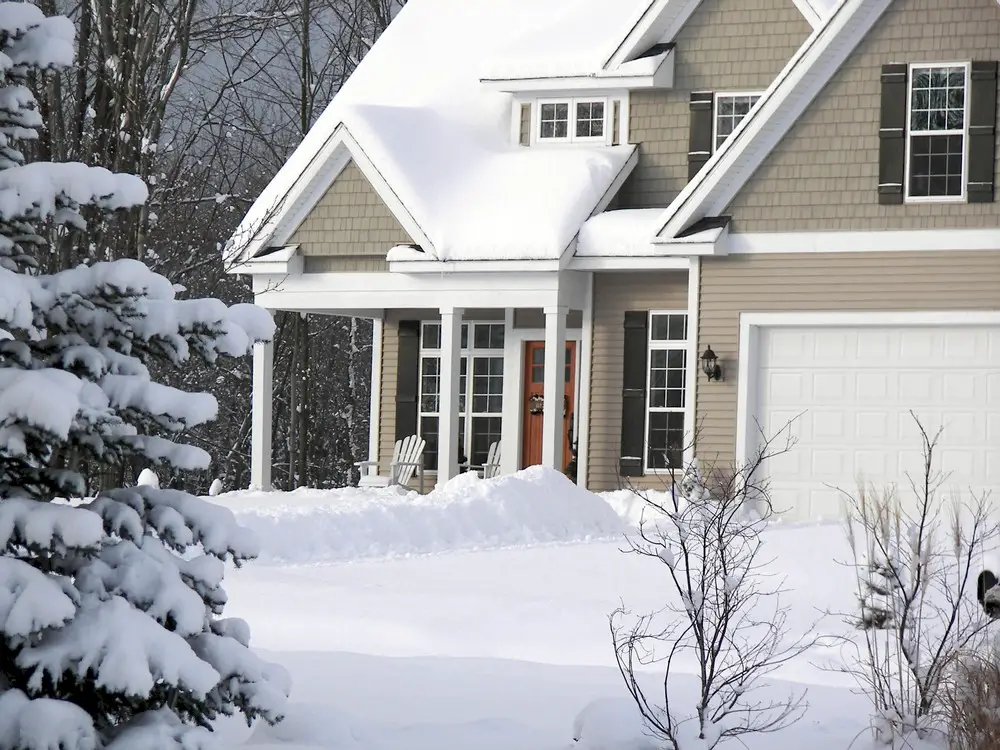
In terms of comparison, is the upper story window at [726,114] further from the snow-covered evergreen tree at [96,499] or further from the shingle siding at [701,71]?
the snow-covered evergreen tree at [96,499]

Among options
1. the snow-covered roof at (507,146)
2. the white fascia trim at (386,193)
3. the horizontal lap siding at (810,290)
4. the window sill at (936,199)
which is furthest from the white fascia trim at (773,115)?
the white fascia trim at (386,193)

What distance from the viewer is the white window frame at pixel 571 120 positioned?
19453 millimetres

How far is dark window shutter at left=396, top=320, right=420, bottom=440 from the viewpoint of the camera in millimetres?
20922

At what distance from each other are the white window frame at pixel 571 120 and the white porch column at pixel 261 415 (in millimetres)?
4393

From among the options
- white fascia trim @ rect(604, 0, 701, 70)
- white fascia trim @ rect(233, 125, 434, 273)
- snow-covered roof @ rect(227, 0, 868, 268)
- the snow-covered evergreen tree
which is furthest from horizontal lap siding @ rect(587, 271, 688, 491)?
the snow-covered evergreen tree

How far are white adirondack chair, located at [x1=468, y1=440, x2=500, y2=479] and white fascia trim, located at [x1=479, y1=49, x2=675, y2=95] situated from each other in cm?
455

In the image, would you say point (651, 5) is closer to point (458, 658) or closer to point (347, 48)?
point (458, 658)

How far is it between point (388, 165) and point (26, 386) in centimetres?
1402

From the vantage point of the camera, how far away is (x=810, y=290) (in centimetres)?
1641

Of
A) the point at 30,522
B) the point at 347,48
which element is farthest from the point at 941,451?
the point at 347,48

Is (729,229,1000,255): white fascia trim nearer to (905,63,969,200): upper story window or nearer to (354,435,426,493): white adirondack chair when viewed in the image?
(905,63,969,200): upper story window

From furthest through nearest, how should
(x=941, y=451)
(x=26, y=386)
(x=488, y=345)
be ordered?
(x=488, y=345) → (x=941, y=451) → (x=26, y=386)

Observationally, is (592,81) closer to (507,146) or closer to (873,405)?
(507,146)

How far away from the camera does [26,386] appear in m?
5.00
